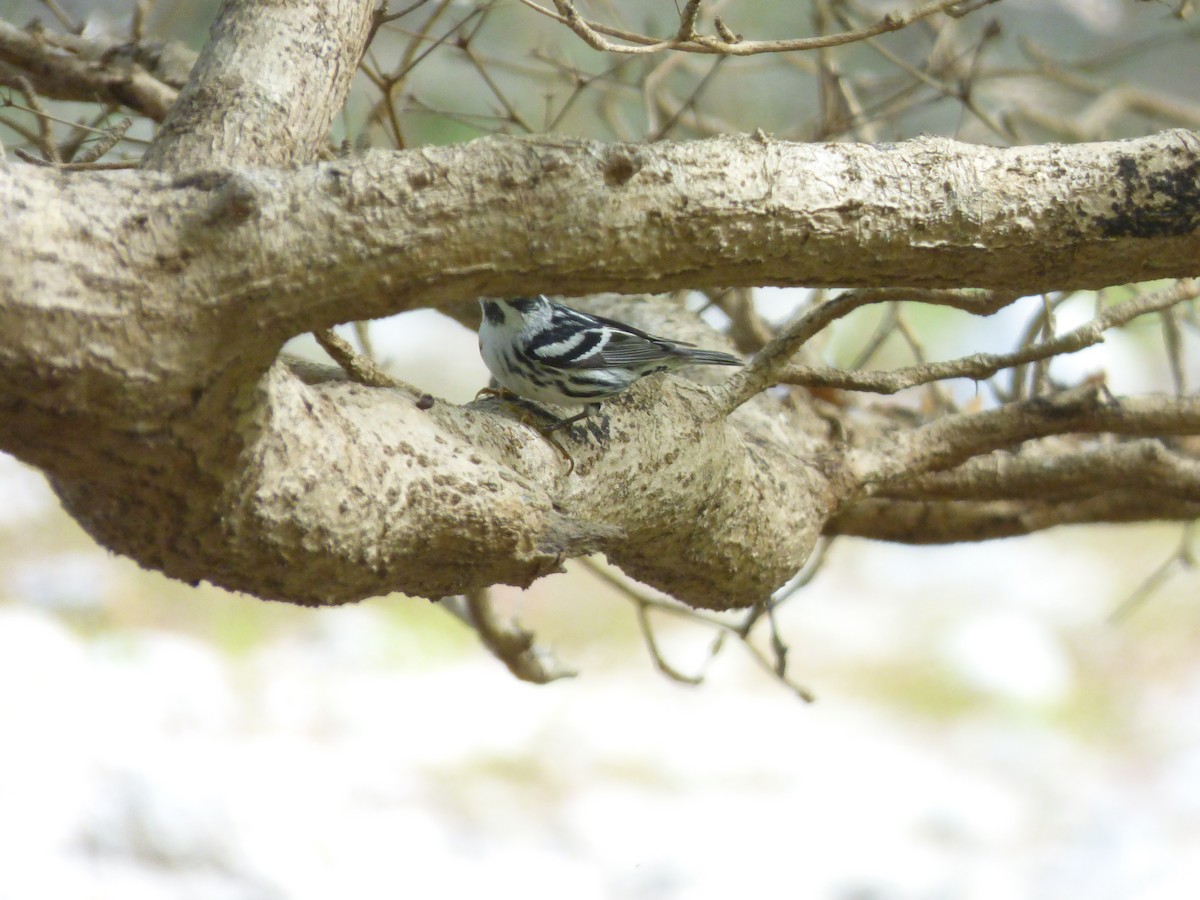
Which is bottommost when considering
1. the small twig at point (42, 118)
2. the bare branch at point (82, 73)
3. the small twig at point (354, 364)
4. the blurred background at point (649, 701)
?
the blurred background at point (649, 701)

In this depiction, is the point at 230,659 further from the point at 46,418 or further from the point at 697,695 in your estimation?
the point at 46,418

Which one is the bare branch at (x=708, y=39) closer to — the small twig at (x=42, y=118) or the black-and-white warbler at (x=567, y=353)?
the black-and-white warbler at (x=567, y=353)

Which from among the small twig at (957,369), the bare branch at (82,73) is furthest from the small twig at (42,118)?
the small twig at (957,369)

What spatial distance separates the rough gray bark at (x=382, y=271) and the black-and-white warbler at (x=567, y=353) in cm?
55

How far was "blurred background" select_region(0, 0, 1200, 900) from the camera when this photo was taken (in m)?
6.58

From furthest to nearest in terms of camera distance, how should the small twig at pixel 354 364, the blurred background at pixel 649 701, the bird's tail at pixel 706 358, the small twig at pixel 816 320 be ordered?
1. the blurred background at pixel 649 701
2. the bird's tail at pixel 706 358
3. the small twig at pixel 354 364
4. the small twig at pixel 816 320

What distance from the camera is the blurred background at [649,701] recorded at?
21.6 ft

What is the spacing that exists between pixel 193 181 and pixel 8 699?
624 cm

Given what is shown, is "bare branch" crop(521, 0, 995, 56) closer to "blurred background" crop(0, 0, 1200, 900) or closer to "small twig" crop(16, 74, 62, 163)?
"small twig" crop(16, 74, 62, 163)

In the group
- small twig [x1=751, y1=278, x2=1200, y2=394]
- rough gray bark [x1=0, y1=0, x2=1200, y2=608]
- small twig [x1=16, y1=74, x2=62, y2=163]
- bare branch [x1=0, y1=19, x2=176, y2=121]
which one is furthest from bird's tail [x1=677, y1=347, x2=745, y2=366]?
small twig [x1=16, y1=74, x2=62, y2=163]

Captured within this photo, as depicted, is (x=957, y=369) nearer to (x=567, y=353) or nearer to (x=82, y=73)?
(x=567, y=353)

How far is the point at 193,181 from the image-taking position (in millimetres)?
1662

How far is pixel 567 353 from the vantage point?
3.42 meters

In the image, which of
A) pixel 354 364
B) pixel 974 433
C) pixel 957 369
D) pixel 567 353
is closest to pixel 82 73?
pixel 354 364
